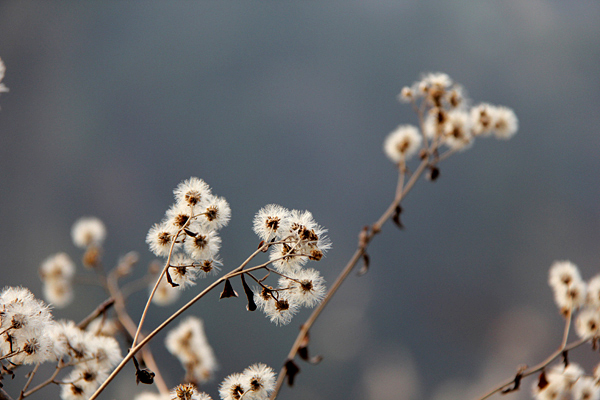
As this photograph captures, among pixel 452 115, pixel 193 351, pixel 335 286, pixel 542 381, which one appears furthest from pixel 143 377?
pixel 452 115

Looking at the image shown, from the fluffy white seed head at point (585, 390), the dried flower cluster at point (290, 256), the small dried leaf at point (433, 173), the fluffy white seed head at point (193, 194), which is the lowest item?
the fluffy white seed head at point (585, 390)

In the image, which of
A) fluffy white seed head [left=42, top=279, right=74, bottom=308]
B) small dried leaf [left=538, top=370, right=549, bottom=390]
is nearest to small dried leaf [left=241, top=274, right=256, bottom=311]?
small dried leaf [left=538, top=370, right=549, bottom=390]

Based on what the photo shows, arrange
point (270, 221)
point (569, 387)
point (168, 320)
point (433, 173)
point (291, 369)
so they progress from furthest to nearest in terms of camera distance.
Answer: point (433, 173) → point (569, 387) → point (291, 369) → point (270, 221) → point (168, 320)

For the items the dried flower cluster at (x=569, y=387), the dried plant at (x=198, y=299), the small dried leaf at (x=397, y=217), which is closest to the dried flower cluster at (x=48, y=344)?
the dried plant at (x=198, y=299)

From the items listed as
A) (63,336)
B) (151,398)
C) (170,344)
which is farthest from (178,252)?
(170,344)

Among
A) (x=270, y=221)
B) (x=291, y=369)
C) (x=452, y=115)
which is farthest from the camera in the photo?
(x=452, y=115)

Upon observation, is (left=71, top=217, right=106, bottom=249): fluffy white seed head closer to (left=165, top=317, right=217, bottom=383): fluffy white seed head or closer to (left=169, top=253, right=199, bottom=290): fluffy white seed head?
(left=165, top=317, right=217, bottom=383): fluffy white seed head

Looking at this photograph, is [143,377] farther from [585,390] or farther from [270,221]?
[585,390]

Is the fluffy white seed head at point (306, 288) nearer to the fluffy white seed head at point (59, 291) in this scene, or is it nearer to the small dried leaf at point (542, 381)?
the small dried leaf at point (542, 381)
